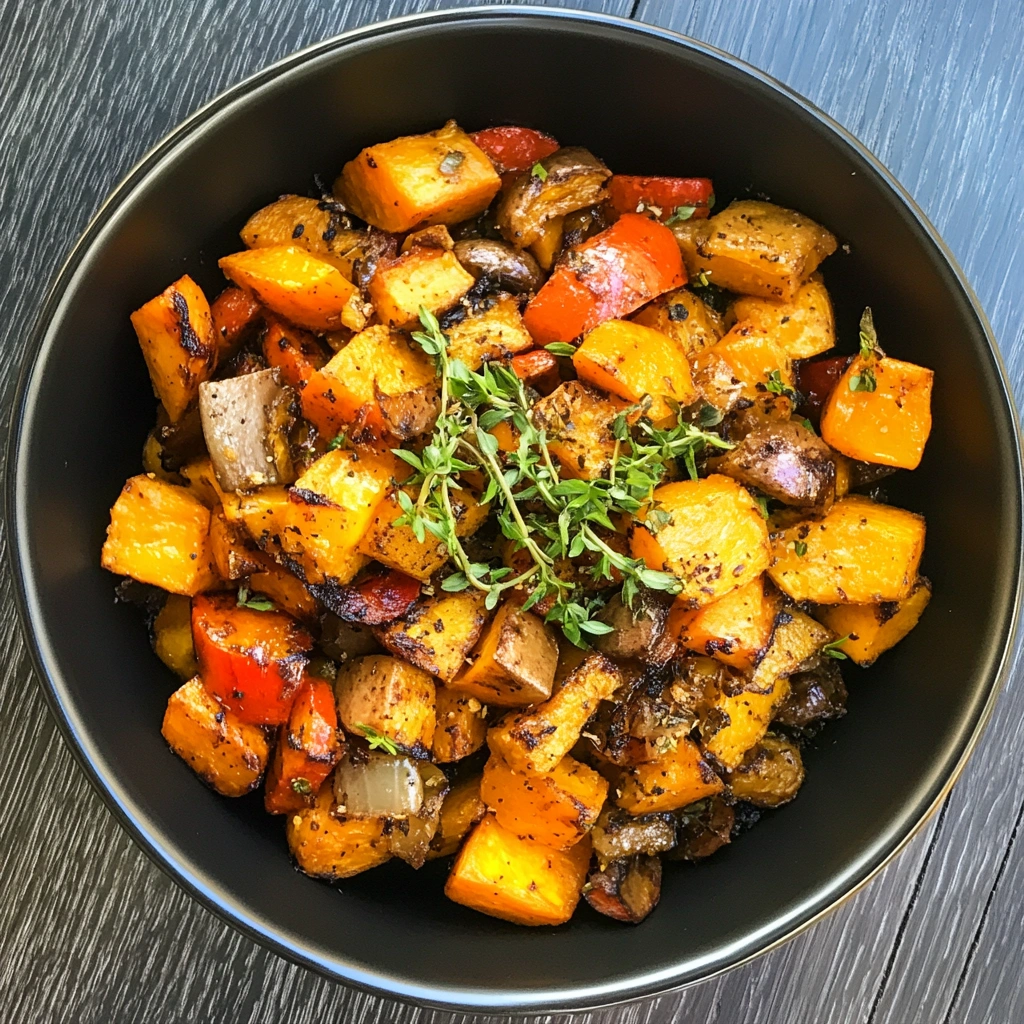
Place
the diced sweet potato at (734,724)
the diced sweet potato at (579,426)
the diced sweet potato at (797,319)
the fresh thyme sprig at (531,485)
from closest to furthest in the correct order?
1. the fresh thyme sprig at (531,485)
2. the diced sweet potato at (579,426)
3. the diced sweet potato at (734,724)
4. the diced sweet potato at (797,319)

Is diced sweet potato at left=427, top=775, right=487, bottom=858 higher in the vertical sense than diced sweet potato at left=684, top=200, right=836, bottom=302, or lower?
lower

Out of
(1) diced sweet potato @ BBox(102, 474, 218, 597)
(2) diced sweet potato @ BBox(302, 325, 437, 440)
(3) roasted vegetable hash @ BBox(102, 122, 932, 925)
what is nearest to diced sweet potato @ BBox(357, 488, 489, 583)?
(3) roasted vegetable hash @ BBox(102, 122, 932, 925)

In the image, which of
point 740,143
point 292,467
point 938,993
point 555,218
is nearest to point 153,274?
point 292,467

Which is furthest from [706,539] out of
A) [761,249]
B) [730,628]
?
[761,249]

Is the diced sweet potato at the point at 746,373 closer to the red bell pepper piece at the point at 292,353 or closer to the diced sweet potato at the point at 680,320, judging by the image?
the diced sweet potato at the point at 680,320

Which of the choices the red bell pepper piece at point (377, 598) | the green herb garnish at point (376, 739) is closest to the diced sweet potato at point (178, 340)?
the red bell pepper piece at point (377, 598)

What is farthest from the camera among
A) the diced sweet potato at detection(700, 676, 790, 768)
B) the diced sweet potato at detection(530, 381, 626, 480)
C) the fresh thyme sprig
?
the diced sweet potato at detection(700, 676, 790, 768)

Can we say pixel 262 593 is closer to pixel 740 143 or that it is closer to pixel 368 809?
pixel 368 809

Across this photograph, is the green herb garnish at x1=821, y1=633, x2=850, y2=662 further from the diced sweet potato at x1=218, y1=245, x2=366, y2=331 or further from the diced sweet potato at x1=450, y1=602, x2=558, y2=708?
the diced sweet potato at x1=218, y1=245, x2=366, y2=331
